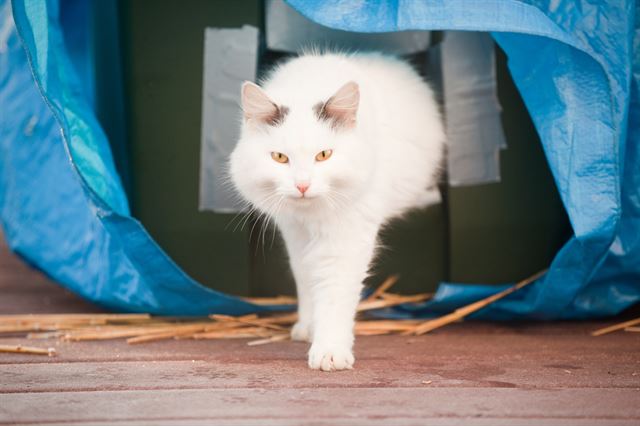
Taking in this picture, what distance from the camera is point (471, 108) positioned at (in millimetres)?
2639

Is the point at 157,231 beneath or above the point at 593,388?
above

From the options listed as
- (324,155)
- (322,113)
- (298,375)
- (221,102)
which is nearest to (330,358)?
(298,375)

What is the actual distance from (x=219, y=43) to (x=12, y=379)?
1.29m

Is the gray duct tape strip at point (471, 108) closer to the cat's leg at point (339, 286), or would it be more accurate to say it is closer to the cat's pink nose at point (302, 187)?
the cat's leg at point (339, 286)

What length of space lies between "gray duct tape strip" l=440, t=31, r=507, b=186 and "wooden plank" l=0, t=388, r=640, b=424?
108 centimetres

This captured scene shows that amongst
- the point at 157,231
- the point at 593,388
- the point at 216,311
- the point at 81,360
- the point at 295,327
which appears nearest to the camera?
the point at 593,388

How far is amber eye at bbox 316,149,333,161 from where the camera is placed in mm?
1972

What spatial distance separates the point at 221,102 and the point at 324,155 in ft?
2.48

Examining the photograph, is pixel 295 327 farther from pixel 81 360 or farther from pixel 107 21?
pixel 107 21

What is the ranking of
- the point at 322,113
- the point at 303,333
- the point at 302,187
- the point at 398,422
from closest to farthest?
the point at 398,422, the point at 302,187, the point at 322,113, the point at 303,333

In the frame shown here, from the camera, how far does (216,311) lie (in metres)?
2.50

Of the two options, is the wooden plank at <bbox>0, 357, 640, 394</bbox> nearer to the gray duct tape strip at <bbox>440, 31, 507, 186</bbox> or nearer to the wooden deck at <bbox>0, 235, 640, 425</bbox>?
the wooden deck at <bbox>0, 235, 640, 425</bbox>

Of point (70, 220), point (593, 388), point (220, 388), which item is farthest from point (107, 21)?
point (593, 388)

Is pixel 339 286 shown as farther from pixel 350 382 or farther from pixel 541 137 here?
pixel 541 137
